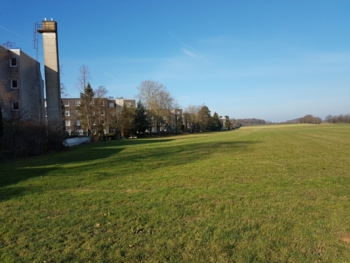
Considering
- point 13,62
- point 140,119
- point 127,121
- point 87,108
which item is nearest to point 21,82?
point 13,62

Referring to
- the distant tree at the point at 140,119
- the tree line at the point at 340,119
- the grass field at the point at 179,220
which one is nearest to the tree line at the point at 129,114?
the distant tree at the point at 140,119

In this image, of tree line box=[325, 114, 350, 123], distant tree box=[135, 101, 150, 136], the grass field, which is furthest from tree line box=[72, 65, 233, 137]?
tree line box=[325, 114, 350, 123]

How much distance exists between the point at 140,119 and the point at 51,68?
108 ft

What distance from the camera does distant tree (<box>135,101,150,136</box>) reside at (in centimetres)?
6688

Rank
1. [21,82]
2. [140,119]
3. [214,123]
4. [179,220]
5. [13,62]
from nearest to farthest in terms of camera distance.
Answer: [179,220]
[13,62]
[21,82]
[140,119]
[214,123]

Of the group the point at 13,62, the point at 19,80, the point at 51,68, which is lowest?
the point at 19,80

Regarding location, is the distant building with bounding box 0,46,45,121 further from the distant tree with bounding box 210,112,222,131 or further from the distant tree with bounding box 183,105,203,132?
the distant tree with bounding box 210,112,222,131

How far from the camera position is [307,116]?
564 feet

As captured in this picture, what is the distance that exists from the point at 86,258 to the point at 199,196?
3992 millimetres

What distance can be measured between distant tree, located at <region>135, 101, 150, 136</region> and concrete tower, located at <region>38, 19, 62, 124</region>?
103 feet

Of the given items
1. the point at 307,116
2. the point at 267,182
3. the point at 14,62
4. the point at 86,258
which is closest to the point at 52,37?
the point at 14,62

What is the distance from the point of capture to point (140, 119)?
6750cm

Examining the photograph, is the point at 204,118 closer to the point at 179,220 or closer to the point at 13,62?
the point at 13,62

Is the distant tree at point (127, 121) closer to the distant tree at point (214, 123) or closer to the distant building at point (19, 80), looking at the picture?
the distant building at point (19, 80)
